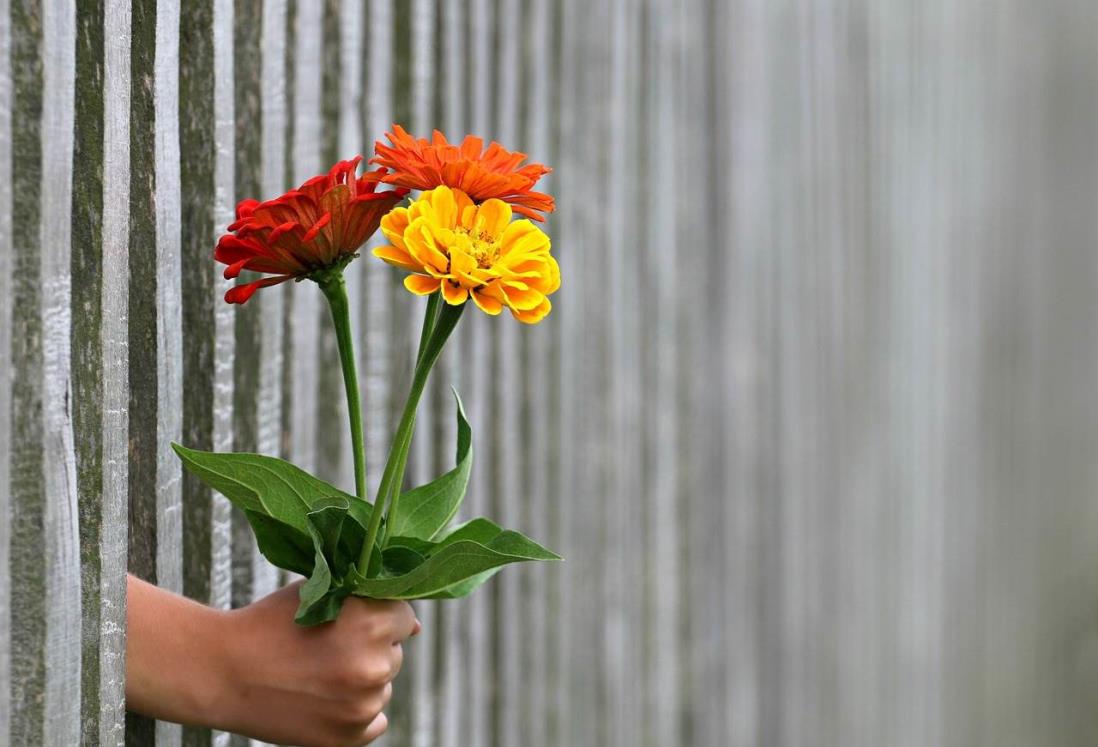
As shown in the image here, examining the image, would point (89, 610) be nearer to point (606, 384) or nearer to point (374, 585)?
point (374, 585)

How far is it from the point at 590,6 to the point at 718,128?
0.59 metres

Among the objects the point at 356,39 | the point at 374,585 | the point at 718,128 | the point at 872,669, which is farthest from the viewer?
the point at 872,669

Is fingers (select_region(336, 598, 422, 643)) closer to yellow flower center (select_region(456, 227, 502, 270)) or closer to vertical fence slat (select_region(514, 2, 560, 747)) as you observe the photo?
yellow flower center (select_region(456, 227, 502, 270))

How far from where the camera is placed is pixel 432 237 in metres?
0.83

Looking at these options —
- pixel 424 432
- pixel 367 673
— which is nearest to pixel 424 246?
pixel 367 673

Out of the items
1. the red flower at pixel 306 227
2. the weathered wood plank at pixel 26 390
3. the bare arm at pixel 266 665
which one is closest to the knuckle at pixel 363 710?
the bare arm at pixel 266 665

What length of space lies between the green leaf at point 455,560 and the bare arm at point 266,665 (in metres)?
0.05

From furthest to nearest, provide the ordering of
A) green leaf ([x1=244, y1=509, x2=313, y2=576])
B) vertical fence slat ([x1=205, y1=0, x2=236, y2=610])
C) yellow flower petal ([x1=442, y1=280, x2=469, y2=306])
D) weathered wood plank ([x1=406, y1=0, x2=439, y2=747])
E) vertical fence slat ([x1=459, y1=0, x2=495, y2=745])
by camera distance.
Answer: vertical fence slat ([x1=459, y1=0, x2=495, y2=745]) < weathered wood plank ([x1=406, y1=0, x2=439, y2=747]) < vertical fence slat ([x1=205, y1=0, x2=236, y2=610]) < green leaf ([x1=244, y1=509, x2=313, y2=576]) < yellow flower petal ([x1=442, y1=280, x2=469, y2=306])

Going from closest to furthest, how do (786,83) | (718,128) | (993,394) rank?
(718,128) < (786,83) < (993,394)

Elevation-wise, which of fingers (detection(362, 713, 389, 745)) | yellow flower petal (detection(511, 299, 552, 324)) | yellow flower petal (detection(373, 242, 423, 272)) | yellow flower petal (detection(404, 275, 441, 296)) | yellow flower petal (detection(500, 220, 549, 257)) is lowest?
fingers (detection(362, 713, 389, 745))

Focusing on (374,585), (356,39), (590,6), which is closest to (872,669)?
(590,6)

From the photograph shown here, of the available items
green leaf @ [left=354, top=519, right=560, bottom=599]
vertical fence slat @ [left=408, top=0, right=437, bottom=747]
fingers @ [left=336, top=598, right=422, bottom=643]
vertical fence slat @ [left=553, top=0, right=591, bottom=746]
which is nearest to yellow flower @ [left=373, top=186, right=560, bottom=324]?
green leaf @ [left=354, top=519, right=560, bottom=599]

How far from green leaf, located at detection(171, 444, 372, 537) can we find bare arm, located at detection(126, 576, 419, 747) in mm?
78

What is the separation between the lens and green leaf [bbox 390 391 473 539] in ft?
3.26
